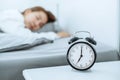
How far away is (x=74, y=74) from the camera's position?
3.05 feet

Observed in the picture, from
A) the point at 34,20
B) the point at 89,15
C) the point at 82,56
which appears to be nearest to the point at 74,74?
the point at 82,56

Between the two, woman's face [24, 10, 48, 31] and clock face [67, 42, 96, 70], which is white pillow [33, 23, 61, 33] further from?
clock face [67, 42, 96, 70]

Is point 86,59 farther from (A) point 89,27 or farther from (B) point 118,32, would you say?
(A) point 89,27

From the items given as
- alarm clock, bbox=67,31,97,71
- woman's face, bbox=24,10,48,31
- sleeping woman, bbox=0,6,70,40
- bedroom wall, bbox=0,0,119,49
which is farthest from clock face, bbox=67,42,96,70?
woman's face, bbox=24,10,48,31

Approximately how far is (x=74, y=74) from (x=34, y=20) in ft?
3.38

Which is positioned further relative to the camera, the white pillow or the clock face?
the white pillow

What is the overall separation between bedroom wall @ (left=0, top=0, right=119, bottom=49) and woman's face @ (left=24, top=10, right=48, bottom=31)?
25 cm

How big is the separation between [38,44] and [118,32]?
1.50 feet

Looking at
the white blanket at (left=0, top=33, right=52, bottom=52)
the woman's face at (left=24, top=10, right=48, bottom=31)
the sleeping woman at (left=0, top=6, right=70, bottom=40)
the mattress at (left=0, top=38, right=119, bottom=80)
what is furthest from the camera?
the woman's face at (left=24, top=10, right=48, bottom=31)

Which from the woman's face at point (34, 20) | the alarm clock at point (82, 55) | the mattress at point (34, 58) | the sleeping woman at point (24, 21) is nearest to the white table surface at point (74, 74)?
the alarm clock at point (82, 55)

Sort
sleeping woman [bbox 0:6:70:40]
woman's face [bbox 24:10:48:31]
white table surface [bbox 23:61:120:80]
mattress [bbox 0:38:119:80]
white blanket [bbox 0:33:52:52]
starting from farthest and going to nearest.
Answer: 1. woman's face [bbox 24:10:48:31]
2. sleeping woman [bbox 0:6:70:40]
3. white blanket [bbox 0:33:52:52]
4. mattress [bbox 0:38:119:80]
5. white table surface [bbox 23:61:120:80]

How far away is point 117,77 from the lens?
90cm

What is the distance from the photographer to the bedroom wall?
1331 millimetres

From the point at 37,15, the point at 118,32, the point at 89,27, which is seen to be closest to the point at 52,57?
the point at 118,32
